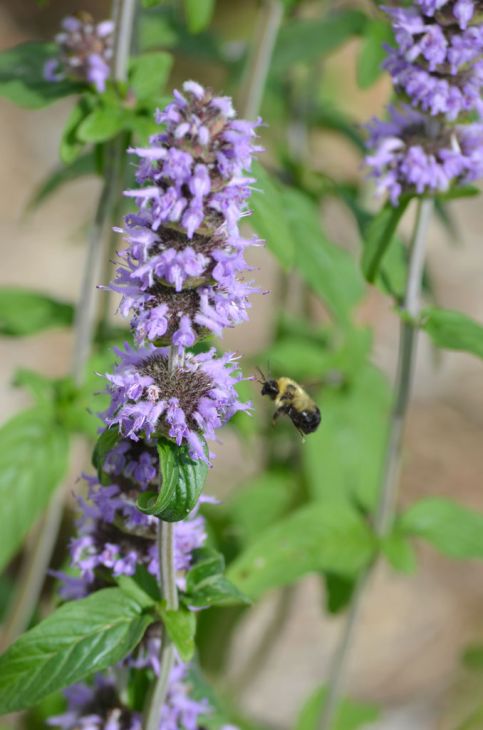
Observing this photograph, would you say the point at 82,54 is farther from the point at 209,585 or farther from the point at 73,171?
the point at 209,585

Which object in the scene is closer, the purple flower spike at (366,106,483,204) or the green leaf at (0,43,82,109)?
the purple flower spike at (366,106,483,204)

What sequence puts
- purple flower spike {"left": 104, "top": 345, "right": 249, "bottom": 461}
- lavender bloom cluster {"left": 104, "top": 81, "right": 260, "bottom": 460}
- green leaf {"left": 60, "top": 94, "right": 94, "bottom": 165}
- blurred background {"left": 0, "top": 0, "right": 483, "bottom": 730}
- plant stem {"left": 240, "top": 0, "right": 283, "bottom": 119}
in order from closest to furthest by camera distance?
1. lavender bloom cluster {"left": 104, "top": 81, "right": 260, "bottom": 460}
2. purple flower spike {"left": 104, "top": 345, "right": 249, "bottom": 461}
3. green leaf {"left": 60, "top": 94, "right": 94, "bottom": 165}
4. plant stem {"left": 240, "top": 0, "right": 283, "bottom": 119}
5. blurred background {"left": 0, "top": 0, "right": 483, "bottom": 730}

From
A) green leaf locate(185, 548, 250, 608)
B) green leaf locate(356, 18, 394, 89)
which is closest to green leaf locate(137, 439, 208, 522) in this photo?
green leaf locate(185, 548, 250, 608)

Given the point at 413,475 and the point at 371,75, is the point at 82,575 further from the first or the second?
the point at 413,475

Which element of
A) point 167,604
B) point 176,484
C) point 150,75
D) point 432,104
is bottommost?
point 167,604

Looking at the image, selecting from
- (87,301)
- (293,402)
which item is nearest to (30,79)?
(87,301)

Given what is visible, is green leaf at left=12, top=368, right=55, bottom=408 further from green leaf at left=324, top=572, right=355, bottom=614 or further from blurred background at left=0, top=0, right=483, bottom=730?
green leaf at left=324, top=572, right=355, bottom=614
